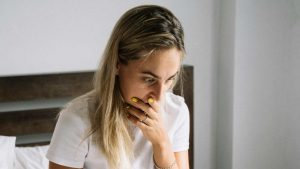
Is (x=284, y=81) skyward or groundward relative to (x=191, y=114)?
skyward

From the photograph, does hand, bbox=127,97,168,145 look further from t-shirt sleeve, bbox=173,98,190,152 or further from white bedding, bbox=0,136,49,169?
white bedding, bbox=0,136,49,169

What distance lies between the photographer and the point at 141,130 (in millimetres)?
1211

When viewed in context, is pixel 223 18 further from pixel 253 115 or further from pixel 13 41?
pixel 13 41

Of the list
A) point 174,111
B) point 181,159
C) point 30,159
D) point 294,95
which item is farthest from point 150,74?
point 294,95

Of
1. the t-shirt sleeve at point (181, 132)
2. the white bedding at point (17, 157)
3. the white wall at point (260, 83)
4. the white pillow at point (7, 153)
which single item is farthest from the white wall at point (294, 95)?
the white pillow at point (7, 153)

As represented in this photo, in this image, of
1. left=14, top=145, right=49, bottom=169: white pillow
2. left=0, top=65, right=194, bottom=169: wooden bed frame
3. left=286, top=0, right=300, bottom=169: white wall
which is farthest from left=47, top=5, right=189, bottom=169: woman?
left=286, top=0, right=300, bottom=169: white wall

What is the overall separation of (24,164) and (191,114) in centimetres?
108

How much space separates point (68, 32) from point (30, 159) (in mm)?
776

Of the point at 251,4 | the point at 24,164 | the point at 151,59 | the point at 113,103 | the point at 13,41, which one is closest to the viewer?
the point at 151,59

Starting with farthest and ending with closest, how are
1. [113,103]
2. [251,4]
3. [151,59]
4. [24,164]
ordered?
1. [251,4]
2. [24,164]
3. [113,103]
4. [151,59]

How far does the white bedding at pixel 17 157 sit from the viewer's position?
1786 mm

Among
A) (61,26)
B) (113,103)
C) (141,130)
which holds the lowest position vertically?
(141,130)

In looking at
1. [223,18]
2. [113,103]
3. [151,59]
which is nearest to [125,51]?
[151,59]

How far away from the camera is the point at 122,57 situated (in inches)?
40.9
